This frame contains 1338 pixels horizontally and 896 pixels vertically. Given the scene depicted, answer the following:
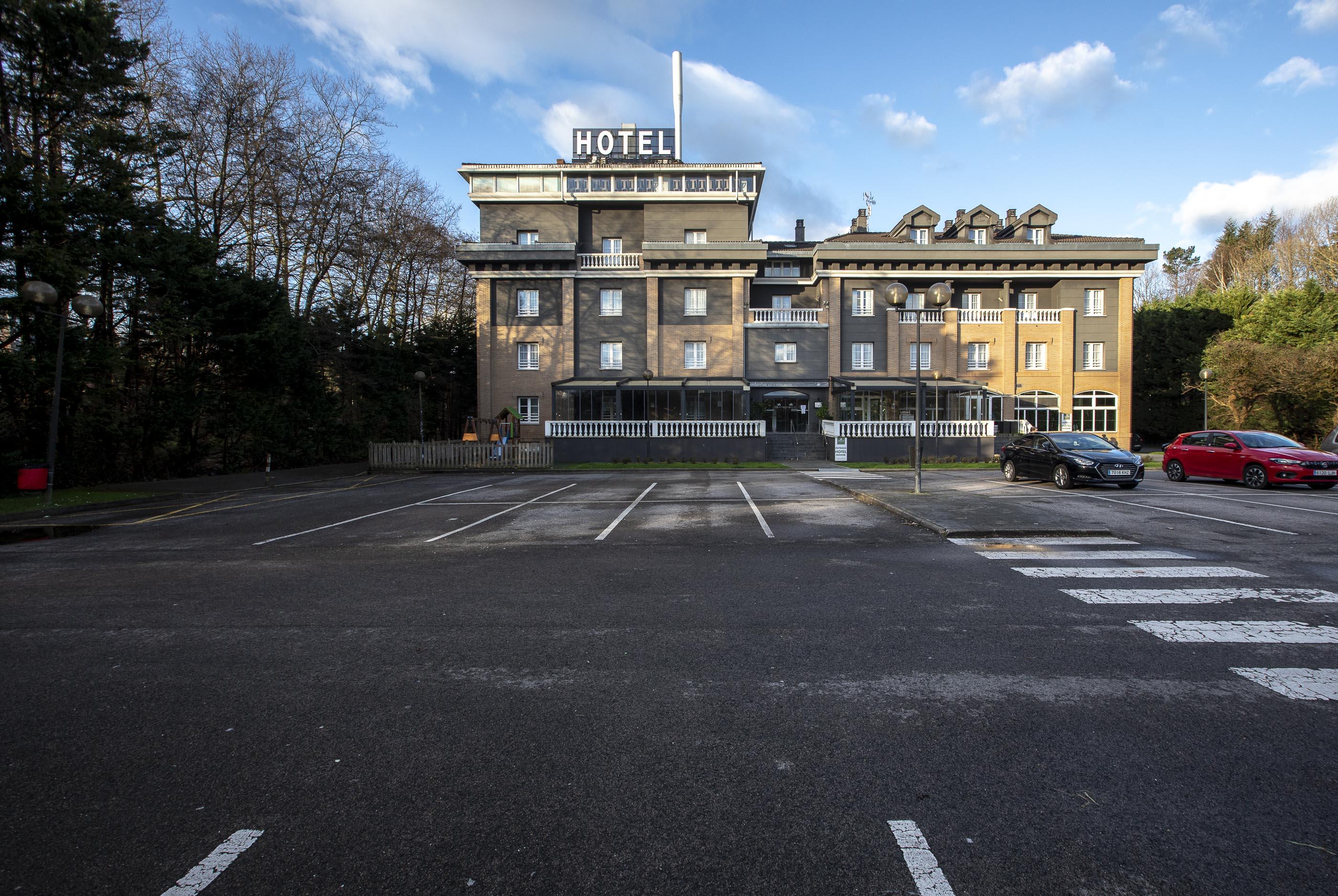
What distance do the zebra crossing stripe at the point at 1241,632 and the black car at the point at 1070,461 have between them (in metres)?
11.9

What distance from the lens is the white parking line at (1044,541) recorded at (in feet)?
30.3

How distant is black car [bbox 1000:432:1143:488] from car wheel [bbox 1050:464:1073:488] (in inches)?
0.5

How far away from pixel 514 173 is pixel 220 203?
1731cm

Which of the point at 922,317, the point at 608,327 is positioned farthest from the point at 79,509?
the point at 922,317

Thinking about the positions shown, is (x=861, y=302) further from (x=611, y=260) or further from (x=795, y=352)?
(x=611, y=260)

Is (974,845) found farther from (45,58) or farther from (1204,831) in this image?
(45,58)

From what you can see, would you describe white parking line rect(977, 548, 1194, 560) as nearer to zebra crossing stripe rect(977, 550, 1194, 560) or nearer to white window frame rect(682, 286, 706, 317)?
zebra crossing stripe rect(977, 550, 1194, 560)

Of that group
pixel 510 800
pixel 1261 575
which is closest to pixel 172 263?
pixel 510 800

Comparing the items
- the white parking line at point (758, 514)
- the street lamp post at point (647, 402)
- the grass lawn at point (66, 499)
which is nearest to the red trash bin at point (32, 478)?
the grass lawn at point (66, 499)

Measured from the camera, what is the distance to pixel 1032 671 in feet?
14.8

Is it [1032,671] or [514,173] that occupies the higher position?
[514,173]

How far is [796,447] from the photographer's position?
3353cm

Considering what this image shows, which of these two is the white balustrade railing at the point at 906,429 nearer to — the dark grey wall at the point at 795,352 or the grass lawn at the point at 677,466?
the grass lawn at the point at 677,466

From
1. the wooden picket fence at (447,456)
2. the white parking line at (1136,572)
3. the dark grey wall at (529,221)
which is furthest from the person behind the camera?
the dark grey wall at (529,221)
